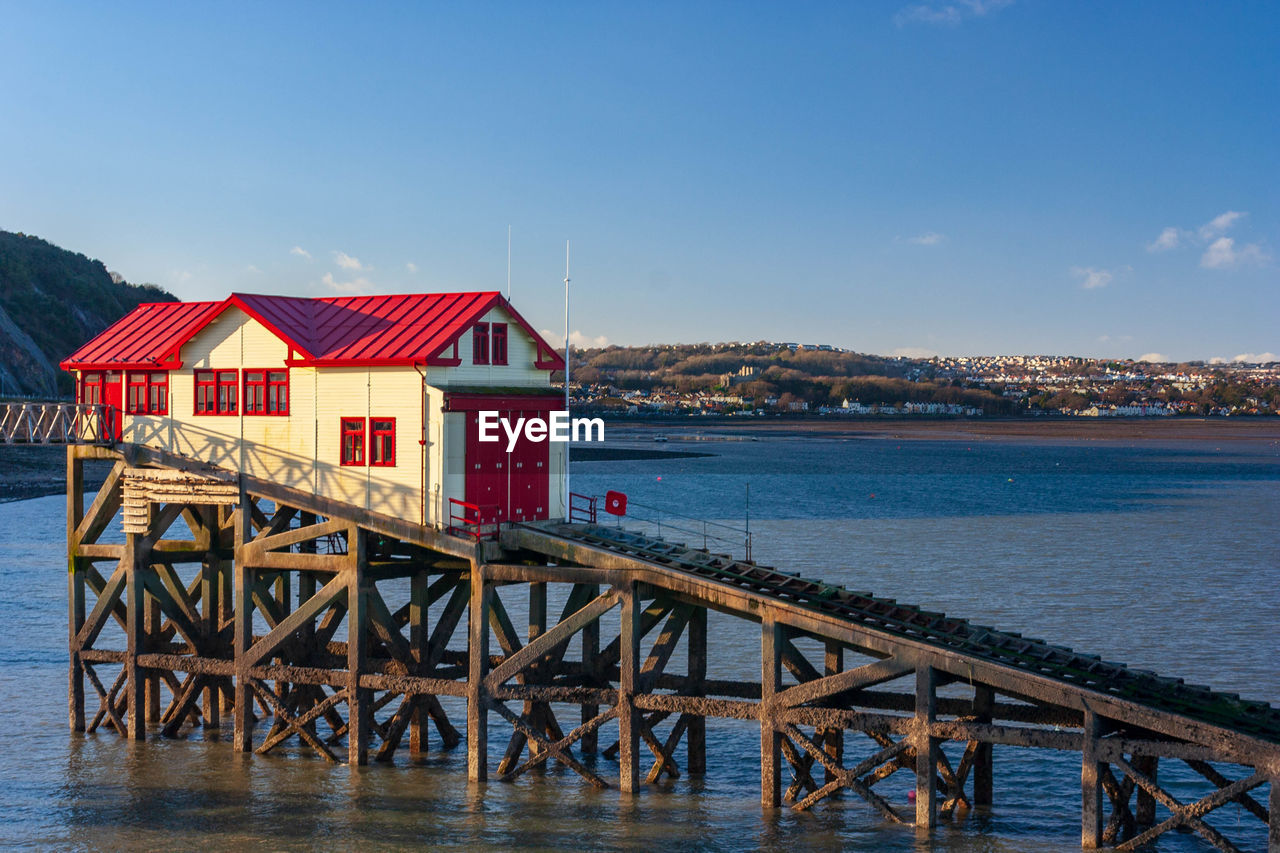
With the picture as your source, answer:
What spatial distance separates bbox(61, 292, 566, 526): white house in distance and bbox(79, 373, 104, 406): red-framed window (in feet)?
0.14

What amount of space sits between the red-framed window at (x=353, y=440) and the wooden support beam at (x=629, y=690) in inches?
282

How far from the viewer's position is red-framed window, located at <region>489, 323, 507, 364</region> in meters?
30.6

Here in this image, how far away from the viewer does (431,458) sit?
28625 mm

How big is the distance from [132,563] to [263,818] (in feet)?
29.0

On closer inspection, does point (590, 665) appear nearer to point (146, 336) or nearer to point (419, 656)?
point (419, 656)

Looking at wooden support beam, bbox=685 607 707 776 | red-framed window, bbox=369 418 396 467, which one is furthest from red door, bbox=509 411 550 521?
wooden support beam, bbox=685 607 707 776

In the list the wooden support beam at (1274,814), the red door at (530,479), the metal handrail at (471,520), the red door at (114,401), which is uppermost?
the red door at (114,401)

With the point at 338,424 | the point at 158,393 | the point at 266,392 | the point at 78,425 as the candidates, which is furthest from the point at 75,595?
the point at 338,424

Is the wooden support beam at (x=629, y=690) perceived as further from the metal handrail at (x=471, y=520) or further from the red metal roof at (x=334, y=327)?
the red metal roof at (x=334, y=327)

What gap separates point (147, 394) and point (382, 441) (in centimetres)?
739

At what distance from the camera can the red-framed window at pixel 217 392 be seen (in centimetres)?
3120

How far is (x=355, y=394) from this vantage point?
29594 mm

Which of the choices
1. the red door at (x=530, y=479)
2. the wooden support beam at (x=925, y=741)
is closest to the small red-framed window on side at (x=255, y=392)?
the red door at (x=530, y=479)

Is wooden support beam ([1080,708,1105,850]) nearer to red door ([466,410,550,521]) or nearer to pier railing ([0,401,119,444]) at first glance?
red door ([466,410,550,521])
